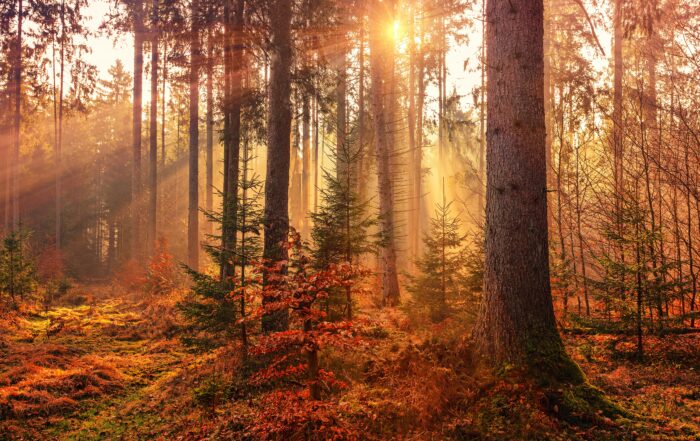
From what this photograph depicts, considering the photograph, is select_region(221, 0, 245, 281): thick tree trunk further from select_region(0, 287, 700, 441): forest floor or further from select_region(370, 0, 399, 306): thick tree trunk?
select_region(370, 0, 399, 306): thick tree trunk

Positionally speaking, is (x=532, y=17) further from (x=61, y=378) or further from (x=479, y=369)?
(x=61, y=378)

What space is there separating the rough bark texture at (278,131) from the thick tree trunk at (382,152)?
14.1 ft

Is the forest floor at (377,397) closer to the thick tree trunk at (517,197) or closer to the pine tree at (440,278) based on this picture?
the thick tree trunk at (517,197)

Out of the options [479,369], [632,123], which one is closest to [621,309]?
[479,369]

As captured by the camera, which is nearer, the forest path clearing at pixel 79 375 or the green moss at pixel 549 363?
the green moss at pixel 549 363

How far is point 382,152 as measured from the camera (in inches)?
490

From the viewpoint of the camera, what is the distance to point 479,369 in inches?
196

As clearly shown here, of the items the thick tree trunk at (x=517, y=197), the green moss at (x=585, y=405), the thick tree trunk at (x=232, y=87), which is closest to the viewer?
the green moss at (x=585, y=405)

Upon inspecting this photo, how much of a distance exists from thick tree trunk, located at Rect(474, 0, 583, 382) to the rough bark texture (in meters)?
4.46

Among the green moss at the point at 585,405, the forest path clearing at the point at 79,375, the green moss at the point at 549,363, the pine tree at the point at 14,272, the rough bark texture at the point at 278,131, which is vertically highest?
the rough bark texture at the point at 278,131

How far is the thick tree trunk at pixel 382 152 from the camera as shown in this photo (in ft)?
39.8

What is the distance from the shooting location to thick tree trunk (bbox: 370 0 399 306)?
39.8 feet

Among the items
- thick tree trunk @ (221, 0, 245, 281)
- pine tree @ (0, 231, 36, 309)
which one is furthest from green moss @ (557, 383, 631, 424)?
pine tree @ (0, 231, 36, 309)

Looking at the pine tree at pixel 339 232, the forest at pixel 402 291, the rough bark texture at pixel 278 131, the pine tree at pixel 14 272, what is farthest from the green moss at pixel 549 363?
the pine tree at pixel 14 272
